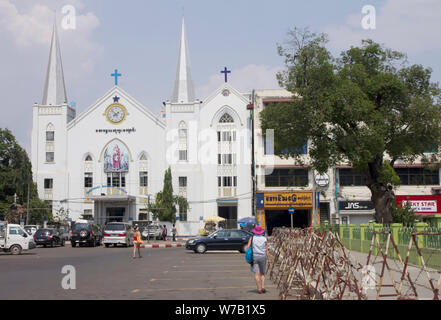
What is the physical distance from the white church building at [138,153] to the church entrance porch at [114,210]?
11cm

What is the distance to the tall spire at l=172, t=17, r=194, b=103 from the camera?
60.2 metres

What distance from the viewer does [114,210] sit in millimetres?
59656

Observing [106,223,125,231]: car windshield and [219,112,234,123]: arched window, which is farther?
[219,112,234,123]: arched window

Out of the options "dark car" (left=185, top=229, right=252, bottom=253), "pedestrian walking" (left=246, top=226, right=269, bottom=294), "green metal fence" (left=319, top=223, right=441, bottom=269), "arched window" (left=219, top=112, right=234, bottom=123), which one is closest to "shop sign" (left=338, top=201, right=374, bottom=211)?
"arched window" (left=219, top=112, right=234, bottom=123)

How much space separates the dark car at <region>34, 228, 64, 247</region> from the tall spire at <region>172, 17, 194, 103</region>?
23906mm

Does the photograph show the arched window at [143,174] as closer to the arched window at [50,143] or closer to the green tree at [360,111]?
the arched window at [50,143]

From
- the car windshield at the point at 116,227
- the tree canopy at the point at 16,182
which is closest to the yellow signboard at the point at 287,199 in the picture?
the car windshield at the point at 116,227

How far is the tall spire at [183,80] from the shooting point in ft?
198

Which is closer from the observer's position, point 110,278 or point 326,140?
point 110,278

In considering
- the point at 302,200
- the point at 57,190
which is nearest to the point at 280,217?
the point at 302,200

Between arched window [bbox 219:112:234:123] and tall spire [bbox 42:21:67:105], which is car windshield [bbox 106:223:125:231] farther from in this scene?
tall spire [bbox 42:21:67:105]
